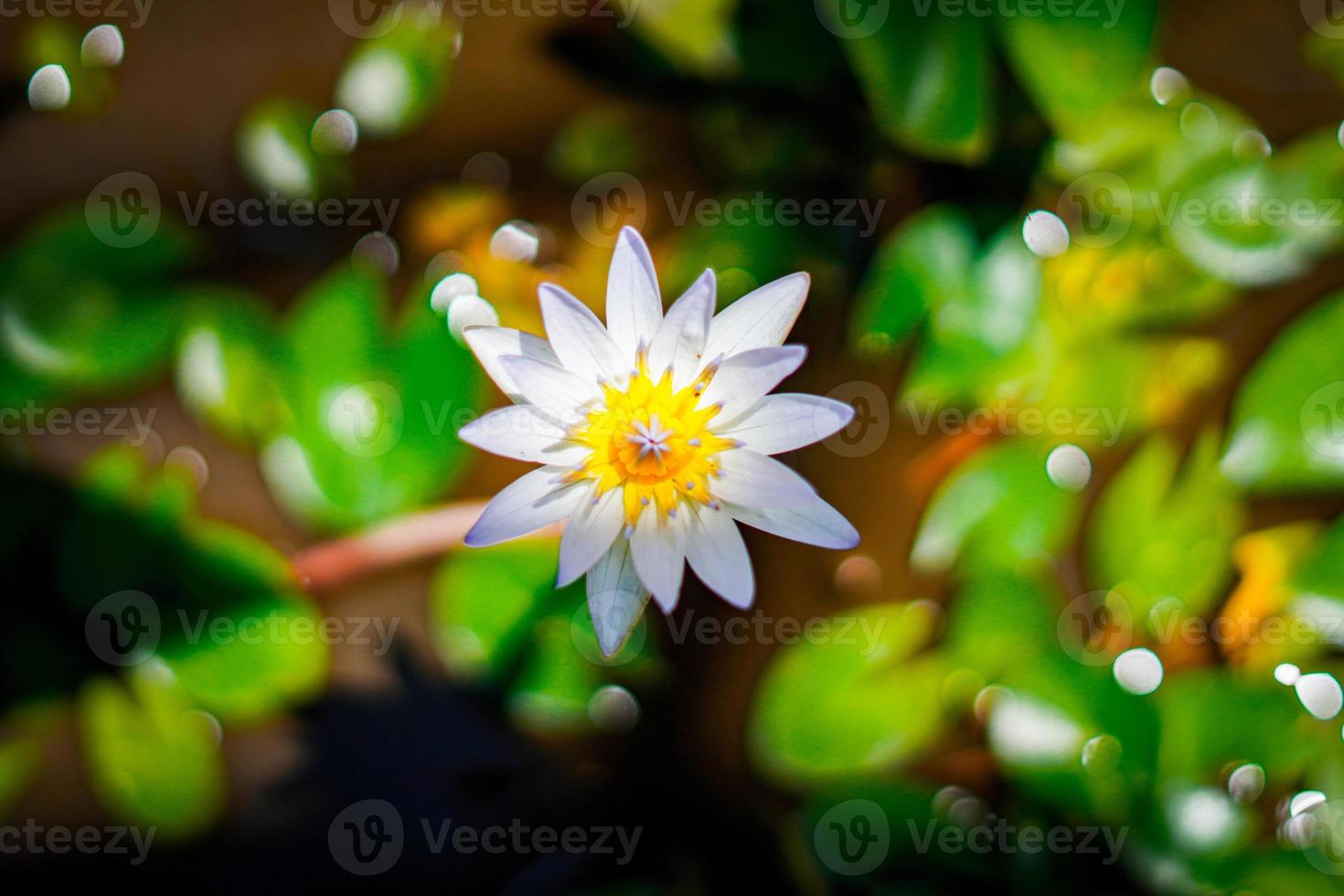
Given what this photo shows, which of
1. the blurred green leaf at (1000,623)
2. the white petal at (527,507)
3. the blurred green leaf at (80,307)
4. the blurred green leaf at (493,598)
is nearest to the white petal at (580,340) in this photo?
the white petal at (527,507)

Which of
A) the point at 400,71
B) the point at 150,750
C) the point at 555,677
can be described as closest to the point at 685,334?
the point at 555,677

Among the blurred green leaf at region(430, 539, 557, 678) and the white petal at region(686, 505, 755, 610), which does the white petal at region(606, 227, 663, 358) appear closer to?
the white petal at region(686, 505, 755, 610)

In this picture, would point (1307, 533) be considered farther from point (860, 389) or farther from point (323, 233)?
point (323, 233)

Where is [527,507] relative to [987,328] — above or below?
below
